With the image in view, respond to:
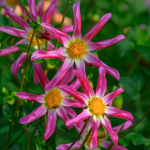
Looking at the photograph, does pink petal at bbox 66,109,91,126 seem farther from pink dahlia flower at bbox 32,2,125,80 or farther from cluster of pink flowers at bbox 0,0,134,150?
pink dahlia flower at bbox 32,2,125,80

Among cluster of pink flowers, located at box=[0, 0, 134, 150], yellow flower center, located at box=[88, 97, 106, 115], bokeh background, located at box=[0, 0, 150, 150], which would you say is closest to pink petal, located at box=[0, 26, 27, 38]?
cluster of pink flowers, located at box=[0, 0, 134, 150]

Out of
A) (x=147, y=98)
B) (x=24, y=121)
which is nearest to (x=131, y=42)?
(x=147, y=98)

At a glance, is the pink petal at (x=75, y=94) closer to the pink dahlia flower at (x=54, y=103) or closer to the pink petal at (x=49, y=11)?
the pink dahlia flower at (x=54, y=103)

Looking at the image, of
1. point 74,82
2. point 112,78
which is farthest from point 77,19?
point 112,78

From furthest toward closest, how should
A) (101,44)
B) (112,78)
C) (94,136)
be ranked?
1. (112,78)
2. (101,44)
3. (94,136)

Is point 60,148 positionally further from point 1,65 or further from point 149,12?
point 149,12

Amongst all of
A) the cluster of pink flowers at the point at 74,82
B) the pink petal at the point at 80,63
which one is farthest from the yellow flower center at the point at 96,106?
the pink petal at the point at 80,63

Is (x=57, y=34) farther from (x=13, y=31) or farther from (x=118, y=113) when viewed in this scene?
(x=118, y=113)
